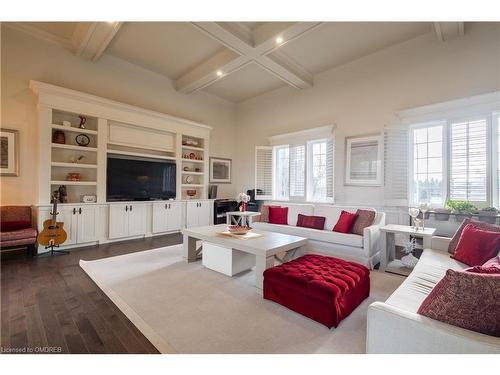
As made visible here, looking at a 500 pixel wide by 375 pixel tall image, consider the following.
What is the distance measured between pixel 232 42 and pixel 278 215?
318cm

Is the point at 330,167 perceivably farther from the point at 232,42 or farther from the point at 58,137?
the point at 58,137

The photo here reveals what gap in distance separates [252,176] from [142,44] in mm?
4007

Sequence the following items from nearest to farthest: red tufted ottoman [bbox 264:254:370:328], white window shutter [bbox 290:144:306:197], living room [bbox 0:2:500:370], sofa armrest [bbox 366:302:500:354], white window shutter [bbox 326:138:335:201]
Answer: sofa armrest [bbox 366:302:500:354]
living room [bbox 0:2:500:370]
red tufted ottoman [bbox 264:254:370:328]
white window shutter [bbox 326:138:335:201]
white window shutter [bbox 290:144:306:197]

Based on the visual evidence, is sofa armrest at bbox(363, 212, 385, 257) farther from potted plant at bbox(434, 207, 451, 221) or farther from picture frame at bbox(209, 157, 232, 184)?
picture frame at bbox(209, 157, 232, 184)

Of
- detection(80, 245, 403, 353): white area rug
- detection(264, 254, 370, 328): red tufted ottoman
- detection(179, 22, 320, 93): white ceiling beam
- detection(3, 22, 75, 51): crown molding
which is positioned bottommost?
detection(80, 245, 403, 353): white area rug

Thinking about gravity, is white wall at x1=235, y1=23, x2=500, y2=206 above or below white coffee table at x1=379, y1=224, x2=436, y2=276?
above

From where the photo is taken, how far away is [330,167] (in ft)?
16.8

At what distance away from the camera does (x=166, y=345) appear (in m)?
1.66

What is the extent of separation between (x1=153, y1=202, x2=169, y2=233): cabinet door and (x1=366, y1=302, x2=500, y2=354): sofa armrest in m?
4.82

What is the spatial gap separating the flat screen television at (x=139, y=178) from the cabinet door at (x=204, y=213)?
2.77 ft

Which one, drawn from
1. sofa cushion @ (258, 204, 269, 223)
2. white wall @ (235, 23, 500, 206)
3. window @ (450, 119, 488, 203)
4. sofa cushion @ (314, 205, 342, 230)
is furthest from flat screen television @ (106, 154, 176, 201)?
window @ (450, 119, 488, 203)

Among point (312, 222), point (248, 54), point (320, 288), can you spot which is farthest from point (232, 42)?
point (320, 288)

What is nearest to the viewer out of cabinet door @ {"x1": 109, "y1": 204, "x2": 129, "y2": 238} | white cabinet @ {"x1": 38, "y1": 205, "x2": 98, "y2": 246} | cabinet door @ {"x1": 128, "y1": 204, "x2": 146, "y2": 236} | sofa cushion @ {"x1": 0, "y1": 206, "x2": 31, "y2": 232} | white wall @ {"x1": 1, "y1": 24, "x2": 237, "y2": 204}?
sofa cushion @ {"x1": 0, "y1": 206, "x2": 31, "y2": 232}

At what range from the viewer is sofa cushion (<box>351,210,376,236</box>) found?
3570 mm
